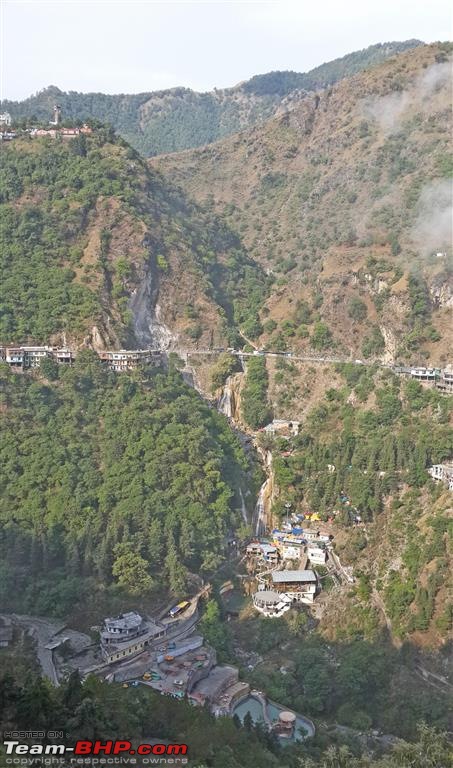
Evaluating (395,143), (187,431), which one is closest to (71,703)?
(187,431)

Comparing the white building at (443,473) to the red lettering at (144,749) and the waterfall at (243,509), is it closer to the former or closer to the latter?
the waterfall at (243,509)

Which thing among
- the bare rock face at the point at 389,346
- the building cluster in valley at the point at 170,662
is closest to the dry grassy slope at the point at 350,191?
the bare rock face at the point at 389,346

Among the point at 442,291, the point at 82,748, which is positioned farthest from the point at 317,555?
the point at 82,748

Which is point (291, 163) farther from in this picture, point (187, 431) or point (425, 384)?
point (187, 431)


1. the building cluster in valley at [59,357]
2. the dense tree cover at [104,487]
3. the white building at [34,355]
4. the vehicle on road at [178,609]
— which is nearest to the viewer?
the vehicle on road at [178,609]

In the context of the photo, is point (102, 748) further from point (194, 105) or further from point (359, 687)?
point (194, 105)

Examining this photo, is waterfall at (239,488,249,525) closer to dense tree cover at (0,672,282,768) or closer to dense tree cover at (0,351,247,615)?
dense tree cover at (0,351,247,615)
